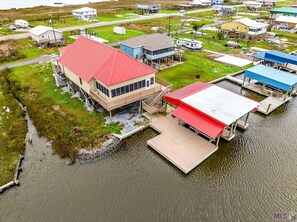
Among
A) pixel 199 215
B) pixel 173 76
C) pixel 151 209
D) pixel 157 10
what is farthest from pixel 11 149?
pixel 157 10

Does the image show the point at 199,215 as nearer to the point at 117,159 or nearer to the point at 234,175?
the point at 234,175

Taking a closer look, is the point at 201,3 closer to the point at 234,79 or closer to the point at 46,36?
the point at 46,36

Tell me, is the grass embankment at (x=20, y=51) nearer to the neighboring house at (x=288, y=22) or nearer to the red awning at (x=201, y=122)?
the red awning at (x=201, y=122)

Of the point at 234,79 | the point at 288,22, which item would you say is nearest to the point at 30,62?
the point at 234,79

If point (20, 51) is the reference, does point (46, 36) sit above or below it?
above

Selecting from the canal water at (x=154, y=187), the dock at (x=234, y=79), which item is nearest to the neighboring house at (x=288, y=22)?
the dock at (x=234, y=79)

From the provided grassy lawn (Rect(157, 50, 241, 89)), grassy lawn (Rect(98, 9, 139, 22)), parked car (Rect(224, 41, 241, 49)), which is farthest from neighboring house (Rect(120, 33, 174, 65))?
grassy lawn (Rect(98, 9, 139, 22))
